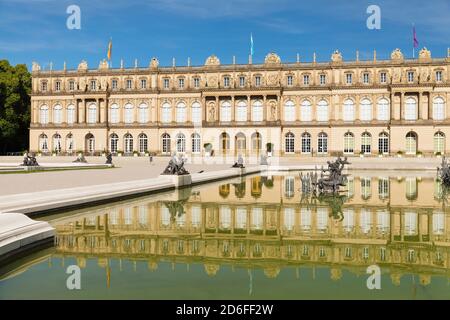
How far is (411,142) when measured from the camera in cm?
6438

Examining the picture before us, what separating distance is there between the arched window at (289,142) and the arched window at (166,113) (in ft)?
56.7

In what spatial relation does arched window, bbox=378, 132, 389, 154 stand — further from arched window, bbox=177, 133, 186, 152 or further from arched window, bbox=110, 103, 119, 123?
arched window, bbox=110, 103, 119, 123

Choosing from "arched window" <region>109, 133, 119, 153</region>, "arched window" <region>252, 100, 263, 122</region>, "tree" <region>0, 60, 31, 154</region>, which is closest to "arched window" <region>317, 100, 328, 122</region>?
"arched window" <region>252, 100, 263, 122</region>

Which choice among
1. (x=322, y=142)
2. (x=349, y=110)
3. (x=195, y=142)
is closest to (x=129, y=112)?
(x=195, y=142)

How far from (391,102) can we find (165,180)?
51760 mm

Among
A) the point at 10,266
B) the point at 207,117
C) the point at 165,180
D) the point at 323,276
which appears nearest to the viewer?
the point at 323,276

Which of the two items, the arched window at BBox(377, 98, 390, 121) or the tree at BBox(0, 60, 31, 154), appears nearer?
the arched window at BBox(377, 98, 390, 121)

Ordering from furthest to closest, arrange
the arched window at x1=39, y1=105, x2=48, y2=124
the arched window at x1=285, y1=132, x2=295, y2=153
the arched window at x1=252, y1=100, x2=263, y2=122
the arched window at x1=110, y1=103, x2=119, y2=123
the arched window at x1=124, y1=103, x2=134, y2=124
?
the arched window at x1=39, y1=105, x2=48, y2=124 < the arched window at x1=110, y1=103, x2=119, y2=123 < the arched window at x1=124, y1=103, x2=134, y2=124 < the arched window at x1=252, y1=100, x2=263, y2=122 < the arched window at x1=285, y1=132, x2=295, y2=153

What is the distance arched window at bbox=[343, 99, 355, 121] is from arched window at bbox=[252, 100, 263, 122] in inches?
454

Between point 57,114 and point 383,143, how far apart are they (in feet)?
157

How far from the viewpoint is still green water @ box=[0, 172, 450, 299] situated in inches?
244
